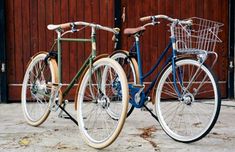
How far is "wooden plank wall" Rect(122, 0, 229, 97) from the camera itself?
5.88 meters

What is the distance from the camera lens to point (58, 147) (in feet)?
11.0

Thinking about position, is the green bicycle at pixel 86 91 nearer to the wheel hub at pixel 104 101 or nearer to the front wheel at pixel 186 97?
the wheel hub at pixel 104 101

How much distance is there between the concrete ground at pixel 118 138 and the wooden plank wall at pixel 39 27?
121cm

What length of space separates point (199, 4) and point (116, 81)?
8.81 feet

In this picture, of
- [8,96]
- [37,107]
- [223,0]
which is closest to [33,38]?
[8,96]

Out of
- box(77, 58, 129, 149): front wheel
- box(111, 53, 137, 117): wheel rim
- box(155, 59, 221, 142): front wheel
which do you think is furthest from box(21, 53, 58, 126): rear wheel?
box(155, 59, 221, 142): front wheel

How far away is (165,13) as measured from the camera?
5949 millimetres

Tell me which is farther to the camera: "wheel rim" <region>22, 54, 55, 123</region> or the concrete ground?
"wheel rim" <region>22, 54, 55, 123</region>

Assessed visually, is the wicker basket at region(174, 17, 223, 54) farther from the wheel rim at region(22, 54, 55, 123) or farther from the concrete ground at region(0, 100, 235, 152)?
the wheel rim at region(22, 54, 55, 123)

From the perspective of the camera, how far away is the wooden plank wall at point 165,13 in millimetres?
5879

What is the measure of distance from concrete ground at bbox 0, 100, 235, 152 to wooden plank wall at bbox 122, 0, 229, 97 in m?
1.51

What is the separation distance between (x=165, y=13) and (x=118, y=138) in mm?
2842

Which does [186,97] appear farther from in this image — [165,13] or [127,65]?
[165,13]

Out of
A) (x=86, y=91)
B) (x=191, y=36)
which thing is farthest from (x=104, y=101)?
(x=191, y=36)
